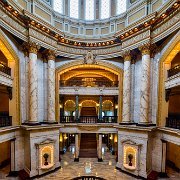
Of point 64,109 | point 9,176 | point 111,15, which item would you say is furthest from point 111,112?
point 9,176

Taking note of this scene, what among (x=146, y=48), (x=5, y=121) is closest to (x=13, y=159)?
(x=5, y=121)

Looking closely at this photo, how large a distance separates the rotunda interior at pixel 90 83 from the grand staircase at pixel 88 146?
0.44m

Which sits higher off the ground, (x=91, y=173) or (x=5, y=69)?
(x=5, y=69)

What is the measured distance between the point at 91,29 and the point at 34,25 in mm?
5236

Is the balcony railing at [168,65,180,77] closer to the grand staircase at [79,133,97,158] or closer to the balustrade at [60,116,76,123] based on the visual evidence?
the balustrade at [60,116,76,123]

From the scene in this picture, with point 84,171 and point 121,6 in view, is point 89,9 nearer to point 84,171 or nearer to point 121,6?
point 121,6

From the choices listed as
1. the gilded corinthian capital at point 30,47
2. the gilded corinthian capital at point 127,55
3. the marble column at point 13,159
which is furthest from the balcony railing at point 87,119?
the gilded corinthian capital at point 30,47

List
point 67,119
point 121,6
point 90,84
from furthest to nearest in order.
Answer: point 90,84
point 67,119
point 121,6

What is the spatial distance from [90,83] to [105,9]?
22.0ft

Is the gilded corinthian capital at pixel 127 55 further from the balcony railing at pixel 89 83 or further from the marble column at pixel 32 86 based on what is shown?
the marble column at pixel 32 86

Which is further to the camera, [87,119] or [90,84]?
[90,84]

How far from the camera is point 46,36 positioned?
11180 millimetres

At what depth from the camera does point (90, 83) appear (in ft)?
44.4

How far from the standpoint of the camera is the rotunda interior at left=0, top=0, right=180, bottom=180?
9547 millimetres
